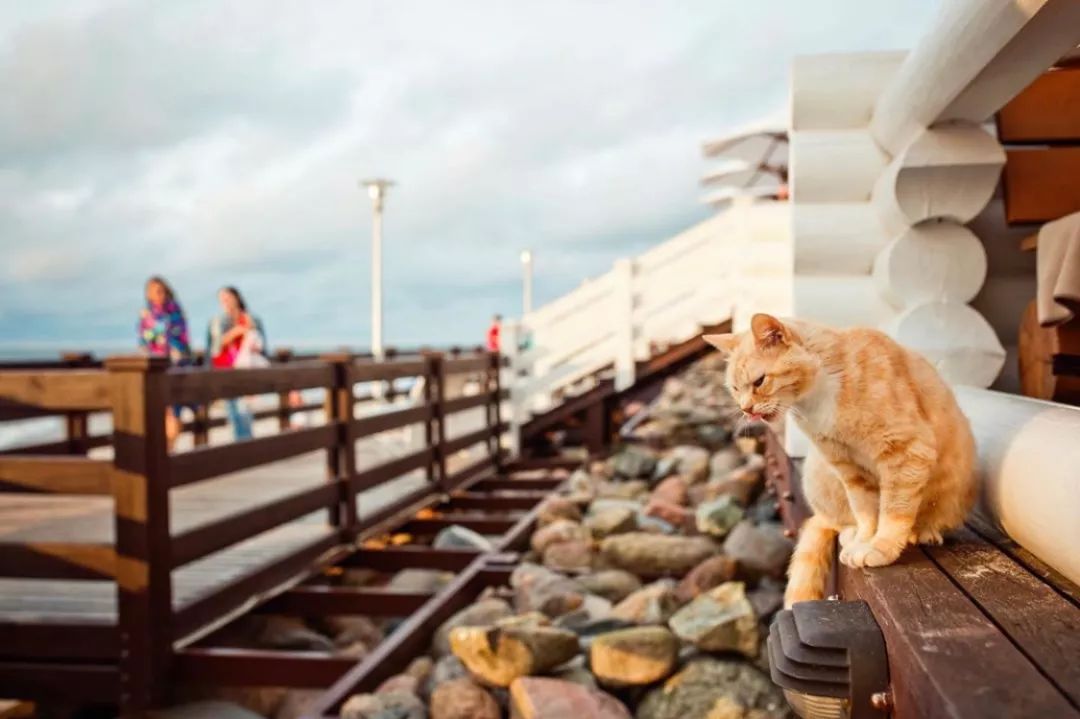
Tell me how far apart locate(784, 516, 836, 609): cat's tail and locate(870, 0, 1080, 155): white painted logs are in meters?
1.44

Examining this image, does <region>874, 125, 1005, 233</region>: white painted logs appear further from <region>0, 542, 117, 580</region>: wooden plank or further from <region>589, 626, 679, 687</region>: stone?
<region>0, 542, 117, 580</region>: wooden plank

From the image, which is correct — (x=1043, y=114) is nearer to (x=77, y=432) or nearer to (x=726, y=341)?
(x=726, y=341)

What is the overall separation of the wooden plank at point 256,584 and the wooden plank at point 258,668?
0.16 metres

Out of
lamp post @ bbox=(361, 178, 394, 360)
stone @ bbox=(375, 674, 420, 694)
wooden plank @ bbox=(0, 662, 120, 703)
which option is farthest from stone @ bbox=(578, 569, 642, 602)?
lamp post @ bbox=(361, 178, 394, 360)

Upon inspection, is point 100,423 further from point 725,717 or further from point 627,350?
point 725,717

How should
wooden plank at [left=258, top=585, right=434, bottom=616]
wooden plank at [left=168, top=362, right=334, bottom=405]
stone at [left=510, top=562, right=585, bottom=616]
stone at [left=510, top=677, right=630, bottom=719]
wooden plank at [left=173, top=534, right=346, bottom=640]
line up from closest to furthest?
stone at [left=510, top=677, right=630, bottom=719] < wooden plank at [left=173, top=534, right=346, bottom=640] < wooden plank at [left=168, top=362, right=334, bottom=405] < stone at [left=510, top=562, right=585, bottom=616] < wooden plank at [left=258, top=585, right=434, bottom=616]

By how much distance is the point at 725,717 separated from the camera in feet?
11.1

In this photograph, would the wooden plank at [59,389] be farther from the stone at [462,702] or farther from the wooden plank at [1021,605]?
the wooden plank at [1021,605]

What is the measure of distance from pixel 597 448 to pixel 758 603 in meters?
5.83

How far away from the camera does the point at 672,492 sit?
291 inches

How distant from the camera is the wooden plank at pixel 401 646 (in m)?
3.72

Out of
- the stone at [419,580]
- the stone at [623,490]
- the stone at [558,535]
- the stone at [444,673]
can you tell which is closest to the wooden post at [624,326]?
the stone at [623,490]

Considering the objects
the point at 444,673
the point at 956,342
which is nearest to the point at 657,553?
the point at 444,673

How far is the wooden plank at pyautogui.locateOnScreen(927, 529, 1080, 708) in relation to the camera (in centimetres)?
139
